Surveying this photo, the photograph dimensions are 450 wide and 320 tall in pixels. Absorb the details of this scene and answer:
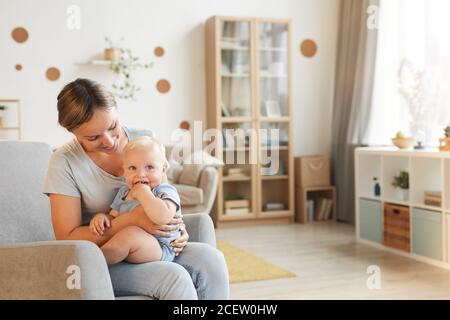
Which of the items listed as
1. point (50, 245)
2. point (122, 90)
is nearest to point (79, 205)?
point (50, 245)

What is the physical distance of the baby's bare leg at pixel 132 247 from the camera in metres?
1.71

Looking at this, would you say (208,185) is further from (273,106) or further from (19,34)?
(19,34)

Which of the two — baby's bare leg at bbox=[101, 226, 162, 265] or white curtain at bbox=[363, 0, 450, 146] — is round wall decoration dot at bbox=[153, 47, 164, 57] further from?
baby's bare leg at bbox=[101, 226, 162, 265]

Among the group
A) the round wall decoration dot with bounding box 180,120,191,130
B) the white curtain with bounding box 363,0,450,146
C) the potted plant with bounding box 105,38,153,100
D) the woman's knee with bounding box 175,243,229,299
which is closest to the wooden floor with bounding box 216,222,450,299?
the white curtain with bounding box 363,0,450,146

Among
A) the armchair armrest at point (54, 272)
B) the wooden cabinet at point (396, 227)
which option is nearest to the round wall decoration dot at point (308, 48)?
the wooden cabinet at point (396, 227)

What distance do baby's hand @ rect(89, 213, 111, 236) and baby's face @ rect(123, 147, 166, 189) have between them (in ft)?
0.43

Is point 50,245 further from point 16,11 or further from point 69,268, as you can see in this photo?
point 16,11

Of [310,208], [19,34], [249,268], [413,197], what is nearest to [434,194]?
[413,197]

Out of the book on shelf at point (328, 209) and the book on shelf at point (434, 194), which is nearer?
the book on shelf at point (434, 194)

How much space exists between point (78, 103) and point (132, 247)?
46cm

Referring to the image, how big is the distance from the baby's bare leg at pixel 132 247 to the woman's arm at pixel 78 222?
0.03m

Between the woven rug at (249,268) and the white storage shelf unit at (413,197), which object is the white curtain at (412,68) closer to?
the white storage shelf unit at (413,197)

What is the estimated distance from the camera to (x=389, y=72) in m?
5.00

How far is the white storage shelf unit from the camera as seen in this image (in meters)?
3.62
